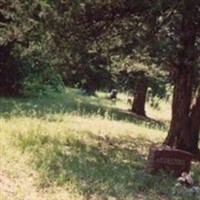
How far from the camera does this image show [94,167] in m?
9.01

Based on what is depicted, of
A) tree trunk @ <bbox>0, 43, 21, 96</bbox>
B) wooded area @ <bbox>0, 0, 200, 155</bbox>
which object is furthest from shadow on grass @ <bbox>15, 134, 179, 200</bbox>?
tree trunk @ <bbox>0, 43, 21, 96</bbox>

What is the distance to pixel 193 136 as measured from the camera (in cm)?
1172

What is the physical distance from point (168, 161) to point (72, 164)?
1.52 meters

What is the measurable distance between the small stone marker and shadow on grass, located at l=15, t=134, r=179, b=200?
23 cm

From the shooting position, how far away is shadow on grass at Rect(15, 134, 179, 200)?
25.6ft

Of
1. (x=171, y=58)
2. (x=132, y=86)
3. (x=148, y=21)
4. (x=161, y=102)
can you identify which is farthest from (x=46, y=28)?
(x=161, y=102)

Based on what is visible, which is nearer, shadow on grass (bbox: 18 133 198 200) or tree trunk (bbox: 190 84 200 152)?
shadow on grass (bbox: 18 133 198 200)

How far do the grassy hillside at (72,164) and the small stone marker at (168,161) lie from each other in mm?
205

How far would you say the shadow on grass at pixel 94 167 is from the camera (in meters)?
7.81

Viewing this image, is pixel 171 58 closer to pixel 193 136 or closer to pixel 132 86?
pixel 193 136

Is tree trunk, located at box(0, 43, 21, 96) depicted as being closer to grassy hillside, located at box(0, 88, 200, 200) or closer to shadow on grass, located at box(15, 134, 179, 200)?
grassy hillside, located at box(0, 88, 200, 200)

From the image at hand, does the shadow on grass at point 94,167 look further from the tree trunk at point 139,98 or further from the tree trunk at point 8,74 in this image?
the tree trunk at point 139,98

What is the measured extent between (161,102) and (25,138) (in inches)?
1024

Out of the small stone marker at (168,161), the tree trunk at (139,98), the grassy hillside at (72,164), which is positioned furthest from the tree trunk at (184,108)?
the tree trunk at (139,98)
